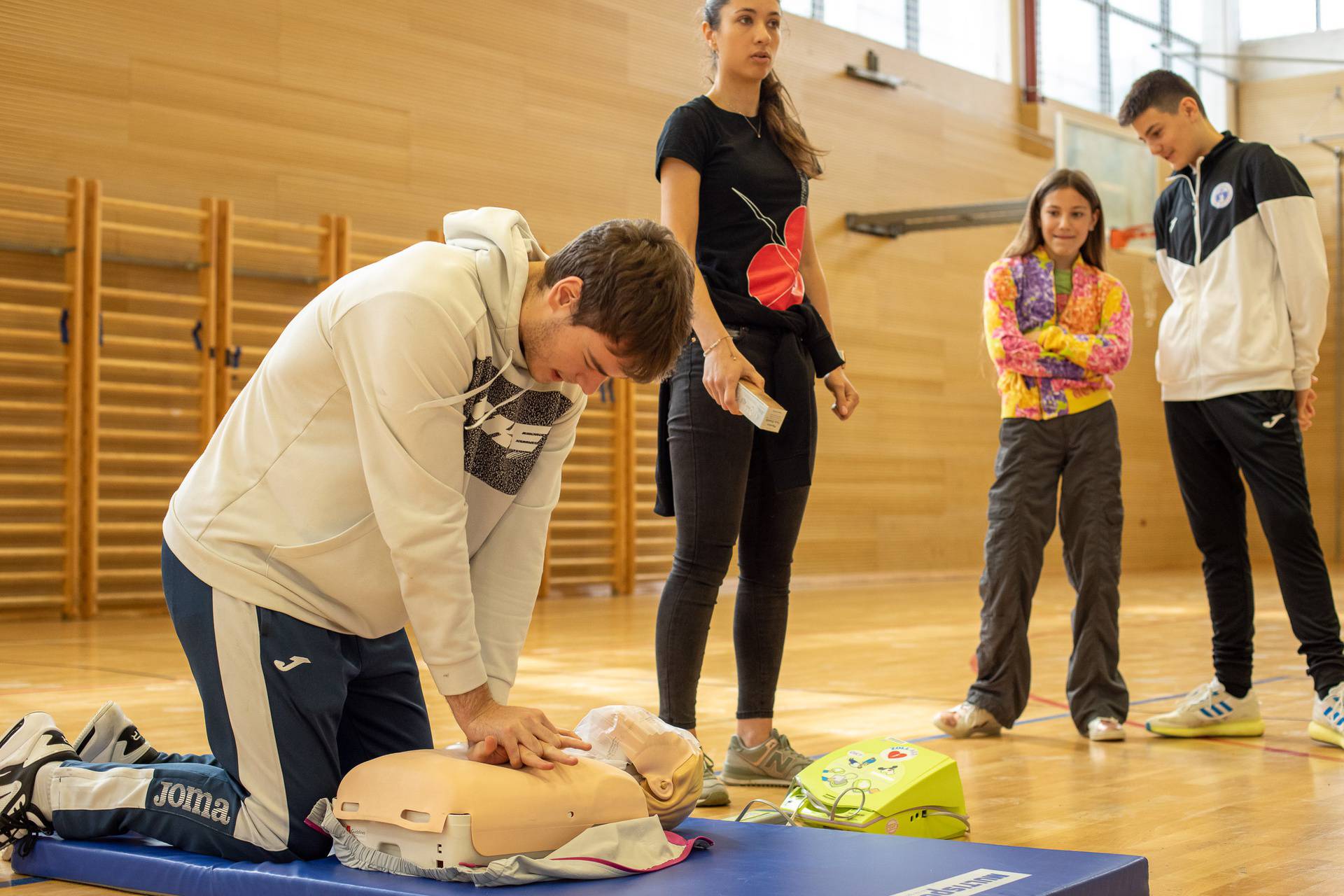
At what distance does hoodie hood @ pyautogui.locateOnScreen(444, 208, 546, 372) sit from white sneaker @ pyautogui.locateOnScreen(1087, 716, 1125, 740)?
179 cm

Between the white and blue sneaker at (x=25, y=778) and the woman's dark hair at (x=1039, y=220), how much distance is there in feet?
7.45

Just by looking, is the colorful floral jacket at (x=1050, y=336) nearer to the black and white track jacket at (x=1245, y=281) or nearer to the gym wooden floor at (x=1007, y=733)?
the black and white track jacket at (x=1245, y=281)

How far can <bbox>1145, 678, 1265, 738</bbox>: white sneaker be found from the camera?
9.66ft

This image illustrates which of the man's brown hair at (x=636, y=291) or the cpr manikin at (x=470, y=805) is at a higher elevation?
the man's brown hair at (x=636, y=291)

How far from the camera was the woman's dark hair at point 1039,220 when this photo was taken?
306cm

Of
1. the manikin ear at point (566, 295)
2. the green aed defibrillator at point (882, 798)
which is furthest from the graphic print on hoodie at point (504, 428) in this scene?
the green aed defibrillator at point (882, 798)

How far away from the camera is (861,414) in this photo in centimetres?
961

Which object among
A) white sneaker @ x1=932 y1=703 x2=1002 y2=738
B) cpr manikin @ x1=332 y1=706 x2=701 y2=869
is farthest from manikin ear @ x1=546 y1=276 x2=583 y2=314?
white sneaker @ x1=932 y1=703 x2=1002 y2=738

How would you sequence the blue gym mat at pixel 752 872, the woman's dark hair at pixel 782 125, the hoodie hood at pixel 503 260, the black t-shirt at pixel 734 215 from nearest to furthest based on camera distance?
the blue gym mat at pixel 752 872 → the hoodie hood at pixel 503 260 → the black t-shirt at pixel 734 215 → the woman's dark hair at pixel 782 125

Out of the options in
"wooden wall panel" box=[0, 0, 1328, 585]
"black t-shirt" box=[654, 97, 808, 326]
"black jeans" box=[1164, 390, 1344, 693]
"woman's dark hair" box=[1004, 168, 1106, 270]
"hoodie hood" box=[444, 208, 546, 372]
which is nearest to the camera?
"hoodie hood" box=[444, 208, 546, 372]

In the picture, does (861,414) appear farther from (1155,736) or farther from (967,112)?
(1155,736)

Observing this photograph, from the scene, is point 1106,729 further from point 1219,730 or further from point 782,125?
point 782,125

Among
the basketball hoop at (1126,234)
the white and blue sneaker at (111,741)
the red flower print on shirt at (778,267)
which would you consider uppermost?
the basketball hoop at (1126,234)

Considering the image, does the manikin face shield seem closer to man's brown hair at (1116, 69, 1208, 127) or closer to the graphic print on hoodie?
the graphic print on hoodie
